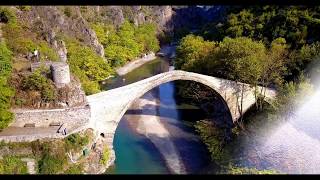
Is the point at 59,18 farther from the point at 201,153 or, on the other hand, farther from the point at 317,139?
the point at 317,139

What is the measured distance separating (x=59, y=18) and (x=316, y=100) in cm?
2250

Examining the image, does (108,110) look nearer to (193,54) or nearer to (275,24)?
(193,54)

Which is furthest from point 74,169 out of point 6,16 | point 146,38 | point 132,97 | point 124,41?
point 146,38

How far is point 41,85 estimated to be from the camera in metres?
17.5

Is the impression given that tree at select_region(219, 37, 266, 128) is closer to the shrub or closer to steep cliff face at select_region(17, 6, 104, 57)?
the shrub

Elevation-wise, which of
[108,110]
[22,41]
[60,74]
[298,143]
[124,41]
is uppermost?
[22,41]

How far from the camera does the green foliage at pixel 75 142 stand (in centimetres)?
1627

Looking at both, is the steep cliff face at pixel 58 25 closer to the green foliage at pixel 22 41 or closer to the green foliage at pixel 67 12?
the green foliage at pixel 67 12

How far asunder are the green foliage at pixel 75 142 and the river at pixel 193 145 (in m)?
2.23

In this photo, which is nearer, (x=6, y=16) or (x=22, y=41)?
(x=22, y=41)

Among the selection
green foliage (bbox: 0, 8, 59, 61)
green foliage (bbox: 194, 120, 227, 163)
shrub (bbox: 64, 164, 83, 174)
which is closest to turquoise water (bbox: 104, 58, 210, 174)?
green foliage (bbox: 194, 120, 227, 163)

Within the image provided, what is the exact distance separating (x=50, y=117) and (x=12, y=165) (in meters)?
2.59

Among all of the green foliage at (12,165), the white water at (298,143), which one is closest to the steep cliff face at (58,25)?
the green foliage at (12,165)
